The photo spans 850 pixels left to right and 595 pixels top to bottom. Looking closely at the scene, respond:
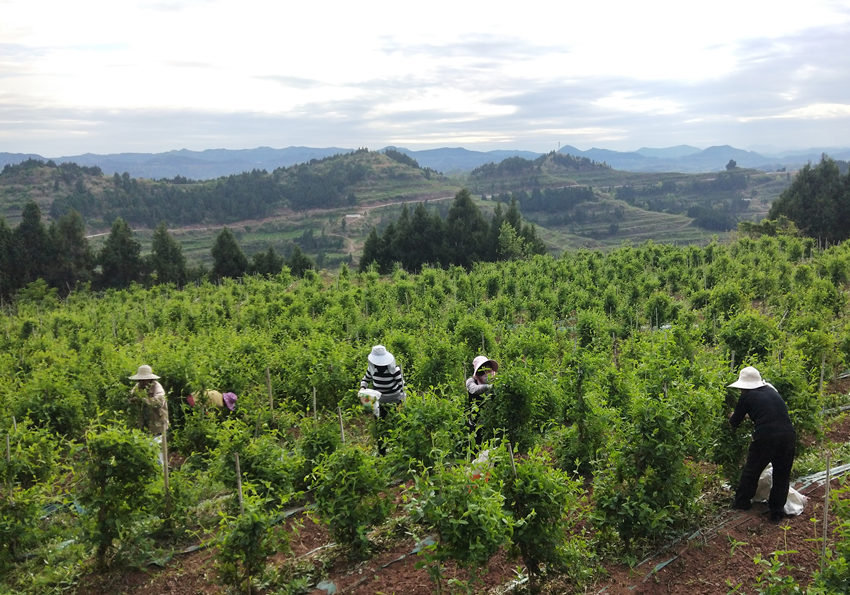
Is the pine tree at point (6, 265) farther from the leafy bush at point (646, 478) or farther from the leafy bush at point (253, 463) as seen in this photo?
the leafy bush at point (646, 478)

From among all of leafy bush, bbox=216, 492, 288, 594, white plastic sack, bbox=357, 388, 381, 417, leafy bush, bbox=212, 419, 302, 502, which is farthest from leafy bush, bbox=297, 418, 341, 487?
leafy bush, bbox=216, 492, 288, 594

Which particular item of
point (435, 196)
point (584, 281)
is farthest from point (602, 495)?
point (435, 196)

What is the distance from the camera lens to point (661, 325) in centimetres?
1805

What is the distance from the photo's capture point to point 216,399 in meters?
10.8

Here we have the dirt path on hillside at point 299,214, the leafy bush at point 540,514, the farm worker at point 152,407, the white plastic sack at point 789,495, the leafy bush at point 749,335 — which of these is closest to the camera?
the leafy bush at point 540,514

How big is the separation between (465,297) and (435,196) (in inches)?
5075

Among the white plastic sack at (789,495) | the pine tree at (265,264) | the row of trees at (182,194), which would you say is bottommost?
the pine tree at (265,264)

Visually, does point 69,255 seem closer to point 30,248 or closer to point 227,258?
point 30,248

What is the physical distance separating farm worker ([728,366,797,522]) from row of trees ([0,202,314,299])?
39708 millimetres

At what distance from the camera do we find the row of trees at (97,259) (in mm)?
44500

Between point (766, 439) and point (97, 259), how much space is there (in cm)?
5152

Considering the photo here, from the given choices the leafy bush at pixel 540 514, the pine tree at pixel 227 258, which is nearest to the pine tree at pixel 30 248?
the pine tree at pixel 227 258

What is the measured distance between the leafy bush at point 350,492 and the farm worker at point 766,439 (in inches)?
178

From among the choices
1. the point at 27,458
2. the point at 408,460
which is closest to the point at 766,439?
the point at 408,460
